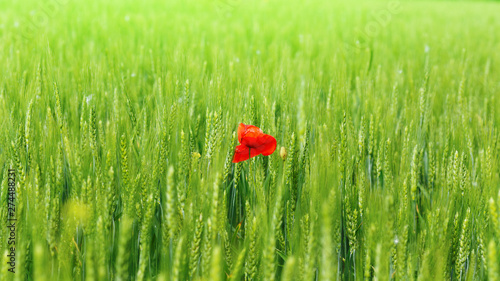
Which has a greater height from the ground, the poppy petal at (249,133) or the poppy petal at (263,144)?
the poppy petal at (249,133)

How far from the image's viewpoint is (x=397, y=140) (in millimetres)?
927

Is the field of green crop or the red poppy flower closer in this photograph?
the field of green crop

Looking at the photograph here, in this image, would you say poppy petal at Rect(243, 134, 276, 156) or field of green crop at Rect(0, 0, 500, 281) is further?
poppy petal at Rect(243, 134, 276, 156)

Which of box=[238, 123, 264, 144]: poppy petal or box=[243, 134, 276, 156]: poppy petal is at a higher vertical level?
box=[238, 123, 264, 144]: poppy petal

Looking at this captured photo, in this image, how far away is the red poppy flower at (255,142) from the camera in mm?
700

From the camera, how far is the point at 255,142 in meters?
0.71

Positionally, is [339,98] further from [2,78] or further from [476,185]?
[2,78]

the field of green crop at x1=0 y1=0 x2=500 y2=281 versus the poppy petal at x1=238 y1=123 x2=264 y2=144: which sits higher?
the poppy petal at x1=238 y1=123 x2=264 y2=144

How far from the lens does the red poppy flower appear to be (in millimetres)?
700

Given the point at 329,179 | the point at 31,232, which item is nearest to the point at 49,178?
the point at 31,232

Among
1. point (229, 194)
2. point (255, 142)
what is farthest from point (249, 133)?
point (229, 194)

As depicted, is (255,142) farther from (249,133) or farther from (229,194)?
(229,194)

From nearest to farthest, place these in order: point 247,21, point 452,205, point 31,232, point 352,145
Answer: point 31,232 → point 452,205 → point 352,145 → point 247,21

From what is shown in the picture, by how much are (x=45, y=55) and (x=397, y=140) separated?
0.83 m
